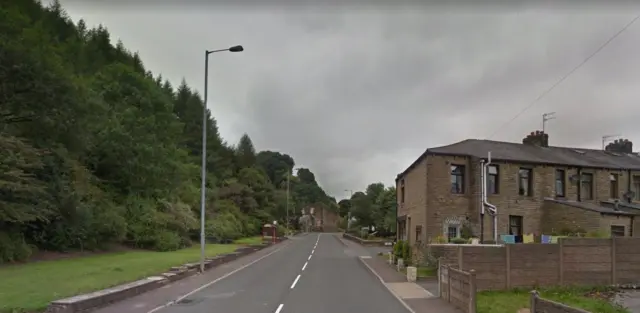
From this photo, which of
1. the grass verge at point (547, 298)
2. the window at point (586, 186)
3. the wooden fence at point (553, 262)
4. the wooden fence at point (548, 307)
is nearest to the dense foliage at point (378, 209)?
the window at point (586, 186)

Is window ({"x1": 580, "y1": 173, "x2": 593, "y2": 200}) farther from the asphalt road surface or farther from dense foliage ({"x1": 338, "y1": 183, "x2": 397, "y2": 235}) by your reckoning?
dense foliage ({"x1": 338, "y1": 183, "x2": 397, "y2": 235})

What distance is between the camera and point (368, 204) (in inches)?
3334

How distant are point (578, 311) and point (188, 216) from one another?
153ft

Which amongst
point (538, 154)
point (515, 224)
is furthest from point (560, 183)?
point (515, 224)

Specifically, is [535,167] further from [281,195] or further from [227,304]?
[281,195]

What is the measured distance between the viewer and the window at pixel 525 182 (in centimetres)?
3184

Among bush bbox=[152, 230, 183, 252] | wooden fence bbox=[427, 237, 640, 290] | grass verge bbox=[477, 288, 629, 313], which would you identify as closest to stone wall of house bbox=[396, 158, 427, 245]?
wooden fence bbox=[427, 237, 640, 290]

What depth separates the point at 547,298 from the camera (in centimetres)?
1576

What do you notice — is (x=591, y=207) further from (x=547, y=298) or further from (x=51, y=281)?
(x=51, y=281)

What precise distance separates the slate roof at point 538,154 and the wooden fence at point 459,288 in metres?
14.4

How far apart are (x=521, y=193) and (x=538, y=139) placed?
24.9ft

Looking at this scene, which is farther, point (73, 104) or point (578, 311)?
point (73, 104)

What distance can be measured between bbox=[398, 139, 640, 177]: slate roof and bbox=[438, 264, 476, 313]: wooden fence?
1439cm

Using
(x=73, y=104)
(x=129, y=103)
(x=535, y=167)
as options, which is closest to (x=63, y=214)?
(x=73, y=104)
